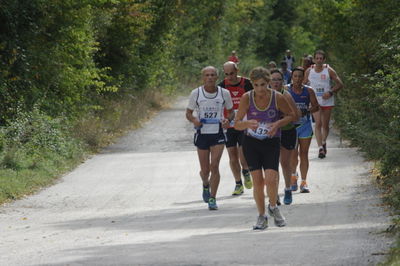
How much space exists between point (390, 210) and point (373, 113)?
2004mm

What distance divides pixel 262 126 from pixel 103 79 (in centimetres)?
1724

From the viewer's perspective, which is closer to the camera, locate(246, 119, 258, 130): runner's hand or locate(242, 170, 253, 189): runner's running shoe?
locate(246, 119, 258, 130): runner's hand

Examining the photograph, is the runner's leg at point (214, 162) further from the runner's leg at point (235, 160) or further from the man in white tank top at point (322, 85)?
the man in white tank top at point (322, 85)

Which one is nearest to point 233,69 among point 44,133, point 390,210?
point 390,210

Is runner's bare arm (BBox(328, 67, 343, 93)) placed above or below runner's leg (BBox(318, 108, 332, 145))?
above

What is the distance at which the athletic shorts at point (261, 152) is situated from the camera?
35.4 feet

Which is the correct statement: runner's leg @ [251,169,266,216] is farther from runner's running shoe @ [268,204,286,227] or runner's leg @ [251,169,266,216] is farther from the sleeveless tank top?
the sleeveless tank top

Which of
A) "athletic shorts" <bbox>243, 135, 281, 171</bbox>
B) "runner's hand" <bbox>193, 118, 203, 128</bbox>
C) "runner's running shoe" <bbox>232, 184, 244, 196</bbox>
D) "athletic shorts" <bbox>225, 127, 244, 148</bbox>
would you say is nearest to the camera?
"athletic shorts" <bbox>243, 135, 281, 171</bbox>

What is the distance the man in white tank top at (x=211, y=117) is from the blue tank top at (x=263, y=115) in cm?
Answer: 198

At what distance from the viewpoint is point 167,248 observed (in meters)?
9.48

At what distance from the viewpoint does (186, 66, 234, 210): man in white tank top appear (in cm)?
1286

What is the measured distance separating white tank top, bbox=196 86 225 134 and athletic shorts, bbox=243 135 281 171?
2.12m

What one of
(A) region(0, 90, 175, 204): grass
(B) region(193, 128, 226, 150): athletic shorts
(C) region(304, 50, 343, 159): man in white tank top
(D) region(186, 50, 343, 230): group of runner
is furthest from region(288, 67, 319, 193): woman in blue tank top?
(A) region(0, 90, 175, 204): grass

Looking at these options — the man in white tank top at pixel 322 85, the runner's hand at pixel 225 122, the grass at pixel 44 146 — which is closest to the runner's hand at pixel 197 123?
the runner's hand at pixel 225 122
